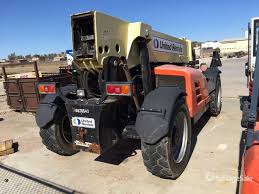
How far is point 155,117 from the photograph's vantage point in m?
4.07

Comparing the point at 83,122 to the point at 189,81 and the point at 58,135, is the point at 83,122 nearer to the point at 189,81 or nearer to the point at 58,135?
the point at 58,135

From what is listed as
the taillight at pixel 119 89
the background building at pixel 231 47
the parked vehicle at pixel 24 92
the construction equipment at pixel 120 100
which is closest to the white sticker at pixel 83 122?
the construction equipment at pixel 120 100

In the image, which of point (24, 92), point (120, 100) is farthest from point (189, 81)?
point (24, 92)

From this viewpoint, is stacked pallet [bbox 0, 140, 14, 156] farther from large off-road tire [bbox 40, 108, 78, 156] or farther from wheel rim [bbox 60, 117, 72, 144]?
wheel rim [bbox 60, 117, 72, 144]

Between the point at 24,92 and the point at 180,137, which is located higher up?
the point at 24,92

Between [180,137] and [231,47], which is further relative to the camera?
[231,47]

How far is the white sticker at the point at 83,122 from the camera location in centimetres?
440

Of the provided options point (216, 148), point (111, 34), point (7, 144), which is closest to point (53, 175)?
point (7, 144)

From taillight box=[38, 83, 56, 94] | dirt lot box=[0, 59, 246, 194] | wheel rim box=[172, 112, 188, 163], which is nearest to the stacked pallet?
dirt lot box=[0, 59, 246, 194]

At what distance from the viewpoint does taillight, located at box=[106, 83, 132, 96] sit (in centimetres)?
406

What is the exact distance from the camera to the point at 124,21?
15.4ft

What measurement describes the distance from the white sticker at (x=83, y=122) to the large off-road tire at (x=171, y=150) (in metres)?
0.74

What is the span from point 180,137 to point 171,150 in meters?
0.69

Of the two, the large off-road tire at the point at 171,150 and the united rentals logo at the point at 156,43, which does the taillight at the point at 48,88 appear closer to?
the large off-road tire at the point at 171,150
